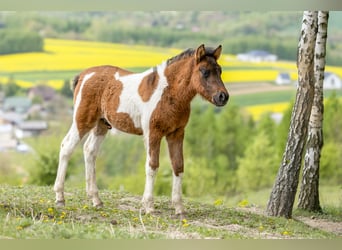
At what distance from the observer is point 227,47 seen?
1165 centimetres

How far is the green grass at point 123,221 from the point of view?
564 centimetres

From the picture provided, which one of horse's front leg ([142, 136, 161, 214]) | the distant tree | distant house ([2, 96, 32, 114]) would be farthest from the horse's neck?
distant house ([2, 96, 32, 114])

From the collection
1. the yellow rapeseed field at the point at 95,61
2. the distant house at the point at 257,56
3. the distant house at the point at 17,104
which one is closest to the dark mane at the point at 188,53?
the yellow rapeseed field at the point at 95,61

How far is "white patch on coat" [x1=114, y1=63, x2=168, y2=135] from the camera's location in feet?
20.3

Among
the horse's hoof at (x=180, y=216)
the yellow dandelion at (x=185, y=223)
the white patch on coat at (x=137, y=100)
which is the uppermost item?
the white patch on coat at (x=137, y=100)

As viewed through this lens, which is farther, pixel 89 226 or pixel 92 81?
pixel 92 81

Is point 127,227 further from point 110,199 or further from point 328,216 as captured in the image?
point 328,216

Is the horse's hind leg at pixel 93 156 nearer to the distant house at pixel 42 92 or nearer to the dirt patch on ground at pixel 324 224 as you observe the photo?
the dirt patch on ground at pixel 324 224

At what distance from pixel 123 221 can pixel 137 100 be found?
0.95 meters

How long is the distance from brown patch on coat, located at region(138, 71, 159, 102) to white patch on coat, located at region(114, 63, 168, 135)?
2cm

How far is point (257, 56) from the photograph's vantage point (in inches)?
460
